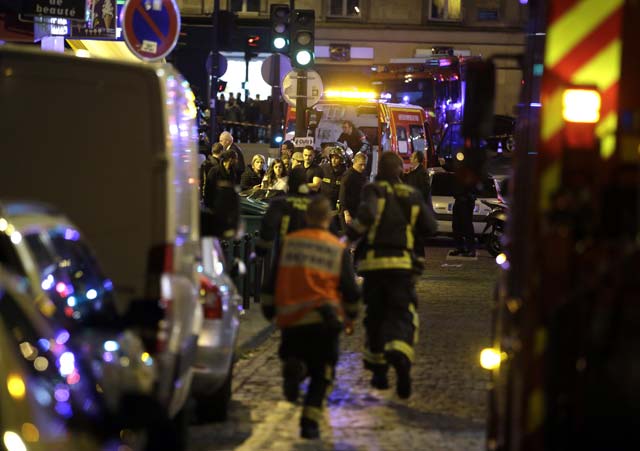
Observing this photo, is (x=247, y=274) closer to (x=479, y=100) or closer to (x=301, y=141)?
(x=301, y=141)

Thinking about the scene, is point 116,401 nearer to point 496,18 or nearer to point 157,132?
point 157,132

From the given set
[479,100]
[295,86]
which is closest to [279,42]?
[295,86]

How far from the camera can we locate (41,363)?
4633mm

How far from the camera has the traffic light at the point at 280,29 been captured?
2044 centimetres

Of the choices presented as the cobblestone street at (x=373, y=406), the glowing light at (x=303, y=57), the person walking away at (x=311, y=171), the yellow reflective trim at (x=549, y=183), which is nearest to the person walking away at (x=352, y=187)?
the person walking away at (x=311, y=171)

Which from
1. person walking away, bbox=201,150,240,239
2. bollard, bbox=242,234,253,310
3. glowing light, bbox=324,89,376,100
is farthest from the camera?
glowing light, bbox=324,89,376,100

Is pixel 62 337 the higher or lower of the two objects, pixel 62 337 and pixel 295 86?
the lower

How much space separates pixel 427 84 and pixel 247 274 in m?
22.9

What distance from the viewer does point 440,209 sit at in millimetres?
24922

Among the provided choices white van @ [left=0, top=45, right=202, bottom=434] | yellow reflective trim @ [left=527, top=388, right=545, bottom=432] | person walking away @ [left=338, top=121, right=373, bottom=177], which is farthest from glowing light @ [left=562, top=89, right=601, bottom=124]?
person walking away @ [left=338, top=121, right=373, bottom=177]

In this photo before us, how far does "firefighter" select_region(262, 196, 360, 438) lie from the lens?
28.5 ft

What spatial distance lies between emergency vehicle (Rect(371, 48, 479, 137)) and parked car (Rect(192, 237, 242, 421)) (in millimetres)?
26438

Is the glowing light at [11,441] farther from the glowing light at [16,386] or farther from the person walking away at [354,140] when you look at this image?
the person walking away at [354,140]

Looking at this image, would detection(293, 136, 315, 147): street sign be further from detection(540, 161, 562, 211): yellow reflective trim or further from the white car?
detection(540, 161, 562, 211): yellow reflective trim
